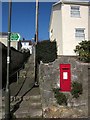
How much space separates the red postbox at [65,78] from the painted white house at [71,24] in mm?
13320

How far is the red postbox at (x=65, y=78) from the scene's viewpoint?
9972mm

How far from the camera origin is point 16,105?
33.8ft

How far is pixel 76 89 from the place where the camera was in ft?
32.3

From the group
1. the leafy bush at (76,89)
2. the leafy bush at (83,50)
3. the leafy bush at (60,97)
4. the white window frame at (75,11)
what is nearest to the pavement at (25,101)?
the leafy bush at (60,97)

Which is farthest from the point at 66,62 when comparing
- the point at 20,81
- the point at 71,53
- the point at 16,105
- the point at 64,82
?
the point at 71,53


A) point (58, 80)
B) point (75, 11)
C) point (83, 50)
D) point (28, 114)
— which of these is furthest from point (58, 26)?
point (28, 114)

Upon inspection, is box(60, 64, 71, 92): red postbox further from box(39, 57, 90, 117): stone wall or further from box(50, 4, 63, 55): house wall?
box(50, 4, 63, 55): house wall

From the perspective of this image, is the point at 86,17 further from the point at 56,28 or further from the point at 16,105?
the point at 16,105

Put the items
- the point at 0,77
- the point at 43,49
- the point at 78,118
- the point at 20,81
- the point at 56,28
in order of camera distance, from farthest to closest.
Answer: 1. the point at 56,28
2. the point at 43,49
3. the point at 20,81
4. the point at 0,77
5. the point at 78,118

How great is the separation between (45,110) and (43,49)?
9194 mm

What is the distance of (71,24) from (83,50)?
3.67 meters

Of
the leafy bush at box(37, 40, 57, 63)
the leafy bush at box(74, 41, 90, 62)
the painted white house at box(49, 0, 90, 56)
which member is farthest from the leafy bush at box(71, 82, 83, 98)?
the painted white house at box(49, 0, 90, 56)

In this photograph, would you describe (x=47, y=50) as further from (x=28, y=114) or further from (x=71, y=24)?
(x=28, y=114)

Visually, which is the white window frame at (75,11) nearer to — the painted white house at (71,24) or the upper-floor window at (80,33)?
the painted white house at (71,24)
